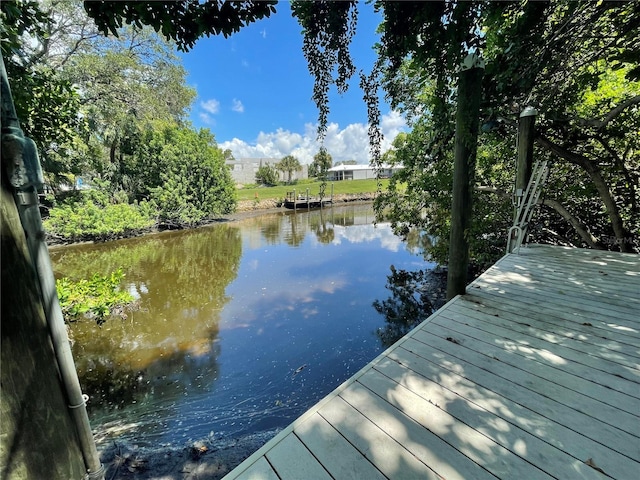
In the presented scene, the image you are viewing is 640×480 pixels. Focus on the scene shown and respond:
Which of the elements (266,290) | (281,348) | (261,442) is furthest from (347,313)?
(261,442)

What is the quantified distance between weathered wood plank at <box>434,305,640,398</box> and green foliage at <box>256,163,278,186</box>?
35.8 m

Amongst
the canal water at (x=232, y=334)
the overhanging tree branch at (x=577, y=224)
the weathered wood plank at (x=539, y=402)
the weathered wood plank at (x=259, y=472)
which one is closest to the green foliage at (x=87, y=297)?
the canal water at (x=232, y=334)

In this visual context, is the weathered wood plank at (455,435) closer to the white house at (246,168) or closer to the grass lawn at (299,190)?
the grass lawn at (299,190)

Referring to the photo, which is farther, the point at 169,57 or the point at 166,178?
the point at 166,178

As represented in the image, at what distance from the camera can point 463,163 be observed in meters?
2.32

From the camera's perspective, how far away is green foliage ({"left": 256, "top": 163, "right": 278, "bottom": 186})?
3603 centimetres

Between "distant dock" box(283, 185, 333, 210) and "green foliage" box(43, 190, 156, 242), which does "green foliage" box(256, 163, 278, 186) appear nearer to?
"distant dock" box(283, 185, 333, 210)

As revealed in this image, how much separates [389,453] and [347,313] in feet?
15.7

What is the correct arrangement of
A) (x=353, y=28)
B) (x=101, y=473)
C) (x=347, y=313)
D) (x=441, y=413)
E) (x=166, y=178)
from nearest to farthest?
(x=101, y=473), (x=441, y=413), (x=353, y=28), (x=347, y=313), (x=166, y=178)

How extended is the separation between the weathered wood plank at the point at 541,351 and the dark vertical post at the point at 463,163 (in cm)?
38

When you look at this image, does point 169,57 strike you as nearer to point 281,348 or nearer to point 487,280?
point 281,348

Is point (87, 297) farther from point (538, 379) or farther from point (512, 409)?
point (538, 379)

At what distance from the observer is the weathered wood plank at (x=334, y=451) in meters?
1.04

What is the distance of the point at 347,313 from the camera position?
585 cm
